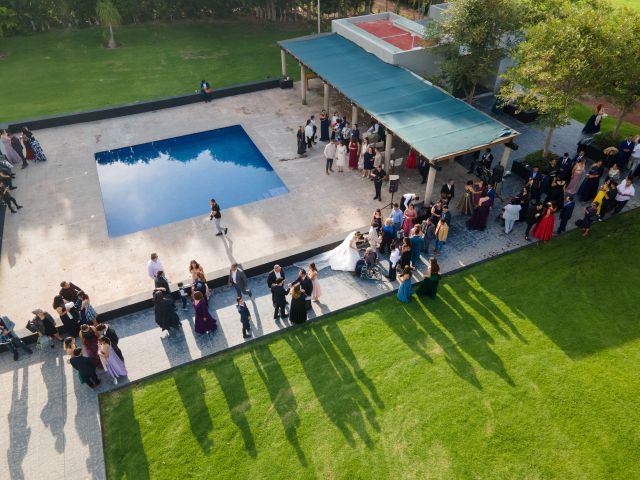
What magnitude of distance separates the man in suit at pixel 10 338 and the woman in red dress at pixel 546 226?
1426cm

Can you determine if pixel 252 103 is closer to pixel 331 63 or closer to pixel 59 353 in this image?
pixel 331 63

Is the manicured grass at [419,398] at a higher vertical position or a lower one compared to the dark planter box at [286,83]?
lower

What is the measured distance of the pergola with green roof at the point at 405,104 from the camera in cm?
1452

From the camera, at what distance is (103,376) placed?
10758 millimetres

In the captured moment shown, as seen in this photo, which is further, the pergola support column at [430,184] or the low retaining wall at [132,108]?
the low retaining wall at [132,108]

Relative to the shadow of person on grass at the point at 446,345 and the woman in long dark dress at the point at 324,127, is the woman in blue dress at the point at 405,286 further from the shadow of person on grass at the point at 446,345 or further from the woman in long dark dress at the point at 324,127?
the woman in long dark dress at the point at 324,127

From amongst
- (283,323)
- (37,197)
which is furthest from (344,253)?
(37,197)

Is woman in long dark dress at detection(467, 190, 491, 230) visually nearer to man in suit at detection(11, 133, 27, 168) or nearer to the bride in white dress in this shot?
the bride in white dress

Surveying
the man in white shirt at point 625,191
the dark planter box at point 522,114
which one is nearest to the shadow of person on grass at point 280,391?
the man in white shirt at point 625,191

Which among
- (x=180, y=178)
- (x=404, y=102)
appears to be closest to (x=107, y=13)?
(x=180, y=178)

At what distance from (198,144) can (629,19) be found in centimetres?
1656

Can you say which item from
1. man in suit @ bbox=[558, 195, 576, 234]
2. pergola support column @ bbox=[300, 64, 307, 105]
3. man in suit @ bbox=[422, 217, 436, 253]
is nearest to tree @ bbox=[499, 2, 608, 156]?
man in suit @ bbox=[558, 195, 576, 234]

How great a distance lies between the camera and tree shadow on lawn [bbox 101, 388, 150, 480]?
9.02m

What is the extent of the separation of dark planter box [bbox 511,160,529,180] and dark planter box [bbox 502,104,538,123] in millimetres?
4121
